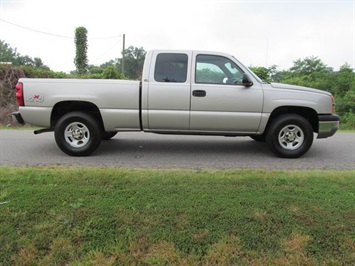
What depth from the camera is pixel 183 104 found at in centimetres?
604

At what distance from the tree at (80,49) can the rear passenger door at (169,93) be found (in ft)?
80.5

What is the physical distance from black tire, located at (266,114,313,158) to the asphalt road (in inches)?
6.6

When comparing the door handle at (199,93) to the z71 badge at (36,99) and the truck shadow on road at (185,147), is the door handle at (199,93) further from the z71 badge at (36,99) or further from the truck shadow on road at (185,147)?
the z71 badge at (36,99)

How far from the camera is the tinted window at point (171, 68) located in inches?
241

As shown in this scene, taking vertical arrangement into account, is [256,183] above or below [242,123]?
below

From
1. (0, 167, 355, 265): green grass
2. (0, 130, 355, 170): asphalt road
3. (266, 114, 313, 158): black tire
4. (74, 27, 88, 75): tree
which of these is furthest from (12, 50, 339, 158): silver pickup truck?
(74, 27, 88, 75): tree

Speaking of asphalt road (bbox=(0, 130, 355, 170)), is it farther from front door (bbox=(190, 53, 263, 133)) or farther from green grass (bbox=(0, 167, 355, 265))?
green grass (bbox=(0, 167, 355, 265))

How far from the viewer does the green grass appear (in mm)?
2865

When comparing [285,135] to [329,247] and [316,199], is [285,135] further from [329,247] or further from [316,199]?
[329,247]

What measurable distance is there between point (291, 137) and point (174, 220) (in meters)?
3.64

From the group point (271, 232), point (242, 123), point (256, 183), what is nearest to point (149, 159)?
point (242, 123)

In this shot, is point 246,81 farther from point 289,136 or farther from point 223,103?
point 289,136

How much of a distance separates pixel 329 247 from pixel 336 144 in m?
5.38

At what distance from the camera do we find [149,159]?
600cm
